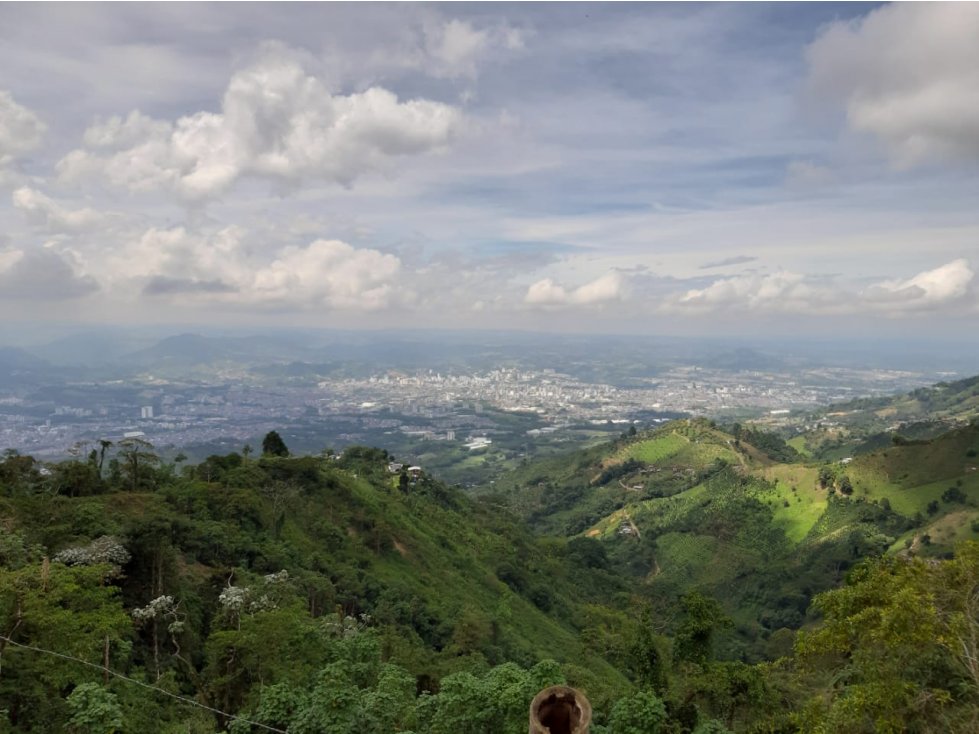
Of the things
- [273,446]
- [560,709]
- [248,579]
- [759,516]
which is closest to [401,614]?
[248,579]

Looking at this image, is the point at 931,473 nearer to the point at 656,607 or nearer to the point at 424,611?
the point at 656,607

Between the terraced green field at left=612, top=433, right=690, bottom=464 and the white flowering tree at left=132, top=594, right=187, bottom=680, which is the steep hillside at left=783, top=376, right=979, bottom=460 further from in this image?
the white flowering tree at left=132, top=594, right=187, bottom=680

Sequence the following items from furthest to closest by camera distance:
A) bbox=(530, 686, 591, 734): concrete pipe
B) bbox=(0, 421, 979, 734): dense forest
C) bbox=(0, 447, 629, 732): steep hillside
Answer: bbox=(0, 447, 629, 732): steep hillside < bbox=(0, 421, 979, 734): dense forest < bbox=(530, 686, 591, 734): concrete pipe

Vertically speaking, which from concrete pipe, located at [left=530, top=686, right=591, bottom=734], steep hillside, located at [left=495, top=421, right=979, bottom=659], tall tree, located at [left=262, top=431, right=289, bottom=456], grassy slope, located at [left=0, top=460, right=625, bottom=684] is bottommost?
steep hillside, located at [left=495, top=421, right=979, bottom=659]

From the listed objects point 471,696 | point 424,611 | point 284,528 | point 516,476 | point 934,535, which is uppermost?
point 471,696

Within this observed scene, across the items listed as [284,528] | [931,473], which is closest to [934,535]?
[931,473]

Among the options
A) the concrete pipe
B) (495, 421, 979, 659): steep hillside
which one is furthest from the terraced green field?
the concrete pipe
